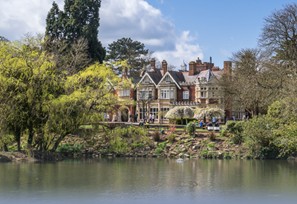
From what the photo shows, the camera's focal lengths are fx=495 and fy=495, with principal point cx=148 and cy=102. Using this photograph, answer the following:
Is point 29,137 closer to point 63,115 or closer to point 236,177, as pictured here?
point 63,115

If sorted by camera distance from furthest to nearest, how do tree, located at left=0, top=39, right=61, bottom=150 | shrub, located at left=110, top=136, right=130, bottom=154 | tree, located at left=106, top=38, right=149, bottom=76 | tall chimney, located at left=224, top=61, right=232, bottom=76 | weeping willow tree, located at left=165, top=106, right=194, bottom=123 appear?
tree, located at left=106, top=38, right=149, bottom=76, tall chimney, located at left=224, top=61, right=232, bottom=76, weeping willow tree, located at left=165, top=106, right=194, bottom=123, shrub, located at left=110, top=136, right=130, bottom=154, tree, located at left=0, top=39, right=61, bottom=150

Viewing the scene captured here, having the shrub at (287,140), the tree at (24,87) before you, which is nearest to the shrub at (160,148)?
the shrub at (287,140)

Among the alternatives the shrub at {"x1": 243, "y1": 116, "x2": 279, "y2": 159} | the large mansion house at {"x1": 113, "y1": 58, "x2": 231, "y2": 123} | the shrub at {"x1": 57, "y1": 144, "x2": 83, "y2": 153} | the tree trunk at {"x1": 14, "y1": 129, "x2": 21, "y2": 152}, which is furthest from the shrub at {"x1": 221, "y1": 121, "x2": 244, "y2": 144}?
the large mansion house at {"x1": 113, "y1": 58, "x2": 231, "y2": 123}

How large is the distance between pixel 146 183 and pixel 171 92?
155 feet

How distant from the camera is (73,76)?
39.2 meters

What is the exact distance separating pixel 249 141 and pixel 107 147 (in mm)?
12429

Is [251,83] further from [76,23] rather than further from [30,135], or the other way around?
[30,135]

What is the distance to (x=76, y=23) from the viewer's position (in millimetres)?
58625

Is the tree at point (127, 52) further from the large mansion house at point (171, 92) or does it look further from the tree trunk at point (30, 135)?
the tree trunk at point (30, 135)

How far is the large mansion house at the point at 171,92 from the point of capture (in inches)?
2731

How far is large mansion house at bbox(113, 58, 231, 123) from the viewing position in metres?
69.4

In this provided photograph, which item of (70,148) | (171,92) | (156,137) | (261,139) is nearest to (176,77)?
(171,92)

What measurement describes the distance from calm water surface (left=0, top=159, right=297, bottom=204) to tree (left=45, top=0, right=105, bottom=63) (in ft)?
83.8

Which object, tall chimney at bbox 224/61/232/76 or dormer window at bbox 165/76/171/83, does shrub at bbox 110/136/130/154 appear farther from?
dormer window at bbox 165/76/171/83
